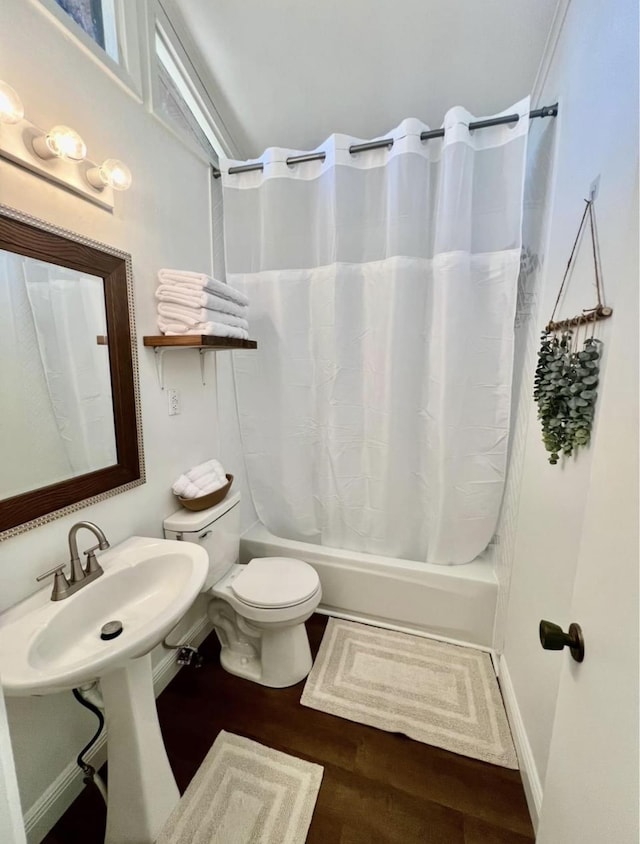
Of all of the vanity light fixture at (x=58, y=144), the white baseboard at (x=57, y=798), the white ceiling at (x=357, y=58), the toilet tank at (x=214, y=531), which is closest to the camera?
the vanity light fixture at (x=58, y=144)

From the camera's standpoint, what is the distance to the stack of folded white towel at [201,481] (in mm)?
1498

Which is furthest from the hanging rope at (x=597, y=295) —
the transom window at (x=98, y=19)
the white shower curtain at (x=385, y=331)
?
the transom window at (x=98, y=19)

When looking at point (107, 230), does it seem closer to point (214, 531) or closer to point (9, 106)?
point (9, 106)

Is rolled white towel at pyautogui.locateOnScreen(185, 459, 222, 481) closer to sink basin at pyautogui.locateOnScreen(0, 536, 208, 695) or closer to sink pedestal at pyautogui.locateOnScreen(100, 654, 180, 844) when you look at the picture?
sink basin at pyautogui.locateOnScreen(0, 536, 208, 695)

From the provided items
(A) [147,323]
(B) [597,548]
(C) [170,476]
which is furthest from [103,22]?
(B) [597,548]

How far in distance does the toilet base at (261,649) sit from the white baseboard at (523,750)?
2.77ft

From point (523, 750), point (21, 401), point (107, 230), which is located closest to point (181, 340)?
point (107, 230)

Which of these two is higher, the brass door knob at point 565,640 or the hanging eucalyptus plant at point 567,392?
the hanging eucalyptus plant at point 567,392

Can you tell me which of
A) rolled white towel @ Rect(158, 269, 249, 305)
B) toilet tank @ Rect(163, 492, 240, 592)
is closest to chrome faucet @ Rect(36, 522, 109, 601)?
toilet tank @ Rect(163, 492, 240, 592)

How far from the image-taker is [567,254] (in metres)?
1.10

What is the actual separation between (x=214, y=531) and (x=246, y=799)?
0.88 metres

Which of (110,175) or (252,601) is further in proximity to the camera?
(252,601)

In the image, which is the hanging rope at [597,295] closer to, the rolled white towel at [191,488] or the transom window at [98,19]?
the rolled white towel at [191,488]

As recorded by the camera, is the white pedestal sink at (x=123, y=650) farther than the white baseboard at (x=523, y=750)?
No
